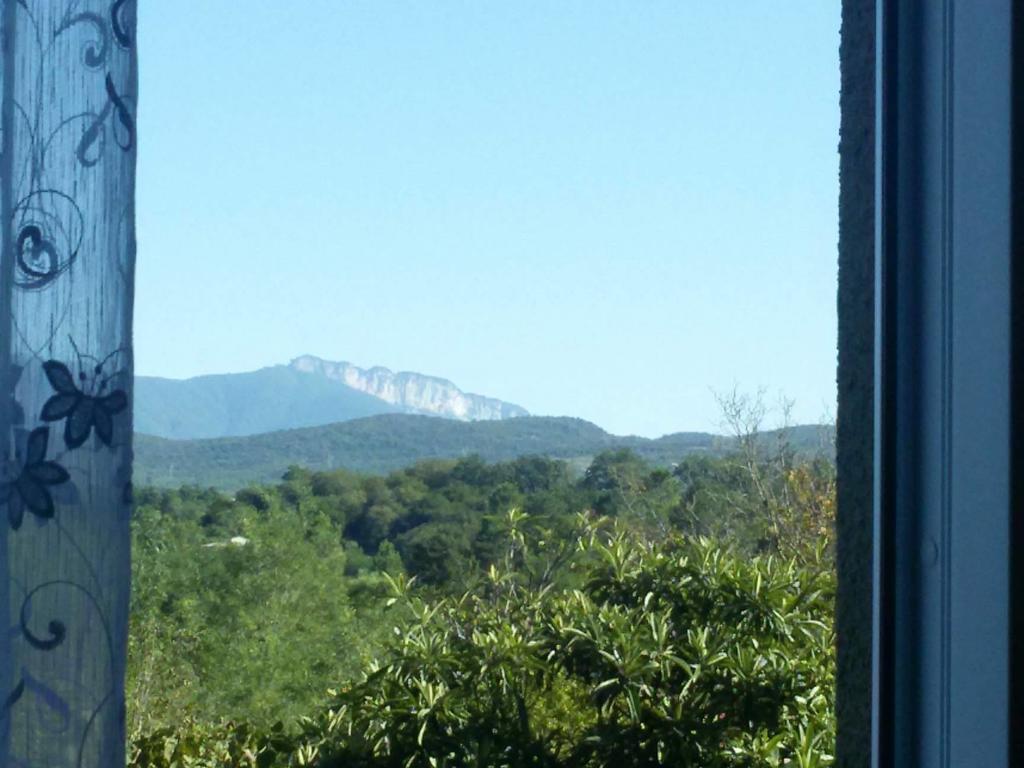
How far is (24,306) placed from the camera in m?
0.80

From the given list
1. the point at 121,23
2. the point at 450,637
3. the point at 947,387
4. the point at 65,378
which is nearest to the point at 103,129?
the point at 121,23

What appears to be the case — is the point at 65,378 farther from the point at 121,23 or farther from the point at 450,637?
the point at 450,637

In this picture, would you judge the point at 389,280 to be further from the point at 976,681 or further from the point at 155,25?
the point at 976,681

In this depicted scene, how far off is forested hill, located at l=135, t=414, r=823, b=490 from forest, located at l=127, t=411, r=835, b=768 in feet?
0.06

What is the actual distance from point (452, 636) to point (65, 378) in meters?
0.91

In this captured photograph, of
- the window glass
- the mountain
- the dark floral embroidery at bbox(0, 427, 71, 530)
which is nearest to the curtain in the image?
the dark floral embroidery at bbox(0, 427, 71, 530)

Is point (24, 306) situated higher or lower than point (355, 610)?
higher

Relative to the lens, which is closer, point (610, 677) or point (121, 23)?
point (121, 23)

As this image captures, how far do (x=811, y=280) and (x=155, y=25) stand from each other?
1001 mm

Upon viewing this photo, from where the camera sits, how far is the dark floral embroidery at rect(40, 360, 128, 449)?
2.65 feet

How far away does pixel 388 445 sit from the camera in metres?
1.55

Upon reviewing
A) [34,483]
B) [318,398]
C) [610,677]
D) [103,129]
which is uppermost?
[103,129]

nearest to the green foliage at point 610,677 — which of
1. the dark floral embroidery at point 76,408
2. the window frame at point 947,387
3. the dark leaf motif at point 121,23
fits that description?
the window frame at point 947,387

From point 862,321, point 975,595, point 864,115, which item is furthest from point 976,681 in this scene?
point 864,115
